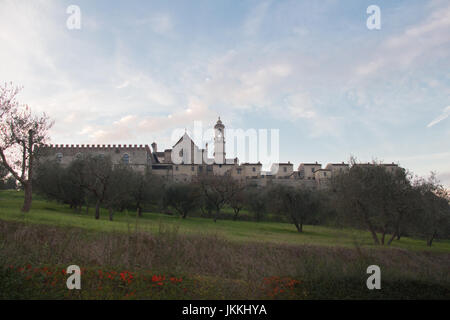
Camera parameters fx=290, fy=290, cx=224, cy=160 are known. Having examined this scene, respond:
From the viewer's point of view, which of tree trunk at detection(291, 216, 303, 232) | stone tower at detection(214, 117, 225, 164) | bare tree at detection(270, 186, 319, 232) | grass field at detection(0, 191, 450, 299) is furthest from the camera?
stone tower at detection(214, 117, 225, 164)

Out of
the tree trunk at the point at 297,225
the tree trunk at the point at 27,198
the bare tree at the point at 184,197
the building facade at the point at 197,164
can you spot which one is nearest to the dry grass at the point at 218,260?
the tree trunk at the point at 27,198

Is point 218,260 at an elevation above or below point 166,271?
below

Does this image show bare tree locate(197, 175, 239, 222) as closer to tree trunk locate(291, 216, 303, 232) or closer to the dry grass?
tree trunk locate(291, 216, 303, 232)

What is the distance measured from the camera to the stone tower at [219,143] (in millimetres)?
81938

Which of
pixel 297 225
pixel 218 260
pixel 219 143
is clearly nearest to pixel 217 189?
pixel 297 225

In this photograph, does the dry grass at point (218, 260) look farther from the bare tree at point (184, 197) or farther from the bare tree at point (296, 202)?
the bare tree at point (184, 197)

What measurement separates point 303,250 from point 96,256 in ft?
39.6

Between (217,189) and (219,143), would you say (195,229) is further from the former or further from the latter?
(219,143)

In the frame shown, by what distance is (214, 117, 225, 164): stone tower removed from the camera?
3226 inches

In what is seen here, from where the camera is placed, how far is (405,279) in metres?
9.47

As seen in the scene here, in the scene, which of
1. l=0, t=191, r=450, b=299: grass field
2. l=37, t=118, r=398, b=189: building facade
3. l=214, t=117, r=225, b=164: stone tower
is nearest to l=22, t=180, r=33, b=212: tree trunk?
l=0, t=191, r=450, b=299: grass field

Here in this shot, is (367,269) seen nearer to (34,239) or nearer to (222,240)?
(222,240)

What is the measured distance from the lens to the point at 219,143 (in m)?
83.1

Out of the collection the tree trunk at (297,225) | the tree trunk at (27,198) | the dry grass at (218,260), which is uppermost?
the tree trunk at (27,198)
